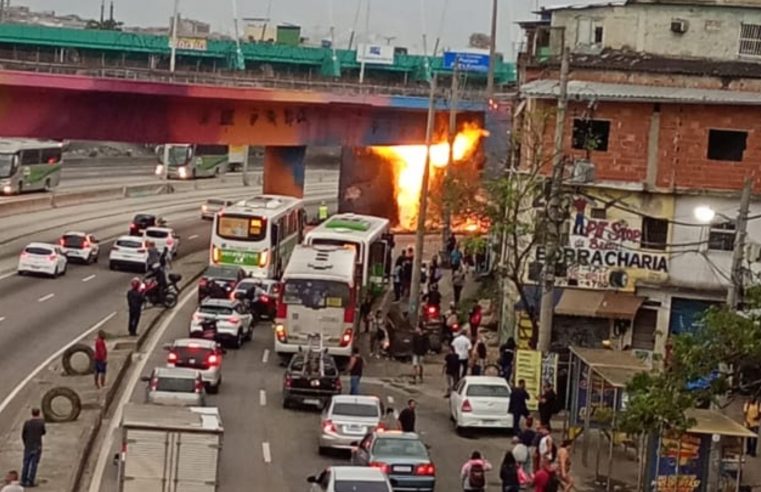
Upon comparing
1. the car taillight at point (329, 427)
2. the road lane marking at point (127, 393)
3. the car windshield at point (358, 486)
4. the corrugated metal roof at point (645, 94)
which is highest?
the corrugated metal roof at point (645, 94)

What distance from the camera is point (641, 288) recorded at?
4669 centimetres

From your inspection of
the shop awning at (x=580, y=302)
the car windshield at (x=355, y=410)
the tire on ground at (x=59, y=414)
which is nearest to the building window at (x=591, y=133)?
the shop awning at (x=580, y=302)

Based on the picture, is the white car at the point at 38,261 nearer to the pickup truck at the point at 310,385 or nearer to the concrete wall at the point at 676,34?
the concrete wall at the point at 676,34

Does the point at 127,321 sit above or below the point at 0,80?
below

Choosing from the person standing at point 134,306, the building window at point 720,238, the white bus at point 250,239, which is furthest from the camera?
the white bus at point 250,239

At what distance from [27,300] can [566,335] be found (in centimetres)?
1919

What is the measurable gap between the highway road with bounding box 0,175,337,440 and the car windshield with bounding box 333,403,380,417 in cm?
713

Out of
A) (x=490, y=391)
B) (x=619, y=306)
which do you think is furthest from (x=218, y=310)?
(x=490, y=391)

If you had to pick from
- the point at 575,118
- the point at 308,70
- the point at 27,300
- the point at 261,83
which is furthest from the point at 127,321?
the point at 308,70

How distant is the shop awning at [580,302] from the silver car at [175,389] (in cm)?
1343

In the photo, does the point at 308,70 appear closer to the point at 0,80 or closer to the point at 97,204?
the point at 97,204

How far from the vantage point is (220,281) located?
55.5 meters

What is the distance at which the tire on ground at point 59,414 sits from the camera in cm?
3516

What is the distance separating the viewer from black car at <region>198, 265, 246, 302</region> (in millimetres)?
54406
